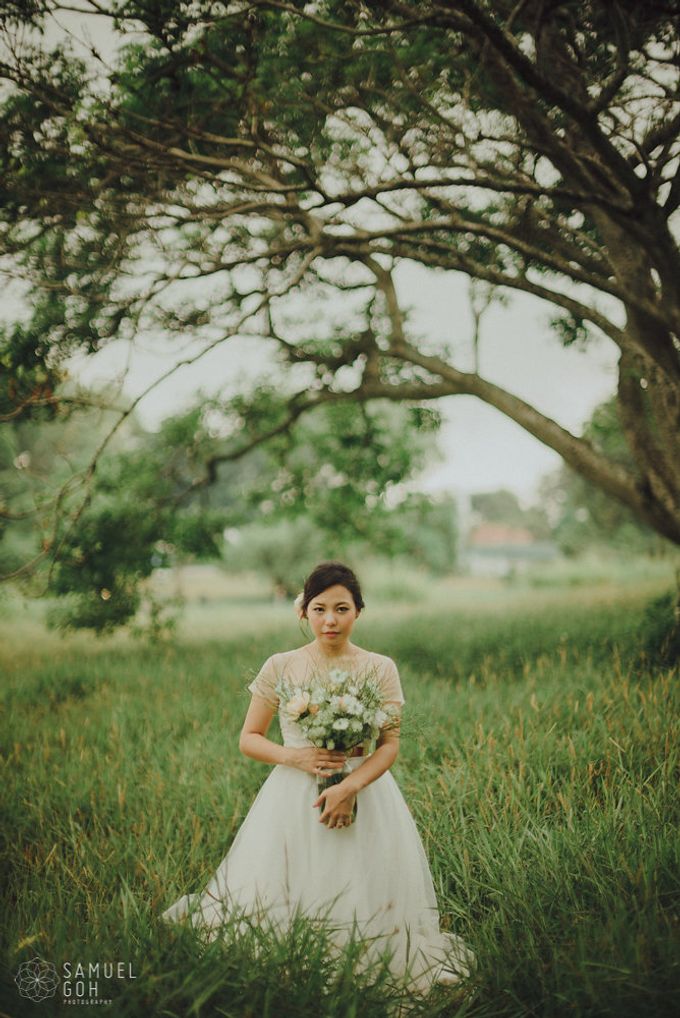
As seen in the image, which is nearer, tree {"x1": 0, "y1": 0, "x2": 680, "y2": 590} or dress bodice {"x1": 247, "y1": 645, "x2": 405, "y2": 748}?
dress bodice {"x1": 247, "y1": 645, "x2": 405, "y2": 748}

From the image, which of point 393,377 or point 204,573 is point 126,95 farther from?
point 204,573

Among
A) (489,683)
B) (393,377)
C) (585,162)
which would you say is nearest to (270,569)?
(393,377)

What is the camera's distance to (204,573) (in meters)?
46.5

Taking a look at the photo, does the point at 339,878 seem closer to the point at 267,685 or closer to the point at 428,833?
the point at 267,685

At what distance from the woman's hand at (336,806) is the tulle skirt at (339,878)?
131 millimetres

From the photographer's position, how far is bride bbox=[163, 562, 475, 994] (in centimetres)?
247

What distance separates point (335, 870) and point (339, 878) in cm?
4

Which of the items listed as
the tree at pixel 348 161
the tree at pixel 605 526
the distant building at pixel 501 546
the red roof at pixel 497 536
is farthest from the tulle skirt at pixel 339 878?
the red roof at pixel 497 536

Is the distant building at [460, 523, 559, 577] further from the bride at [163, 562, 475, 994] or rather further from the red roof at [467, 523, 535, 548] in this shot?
the bride at [163, 562, 475, 994]

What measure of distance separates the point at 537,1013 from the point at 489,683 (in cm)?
314

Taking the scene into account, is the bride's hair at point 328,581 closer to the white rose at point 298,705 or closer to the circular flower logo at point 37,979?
the white rose at point 298,705

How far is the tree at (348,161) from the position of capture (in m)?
4.10

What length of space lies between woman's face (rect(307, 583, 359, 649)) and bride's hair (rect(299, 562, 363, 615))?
2 cm

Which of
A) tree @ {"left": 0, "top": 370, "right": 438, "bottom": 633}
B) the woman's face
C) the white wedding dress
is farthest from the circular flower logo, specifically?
tree @ {"left": 0, "top": 370, "right": 438, "bottom": 633}
